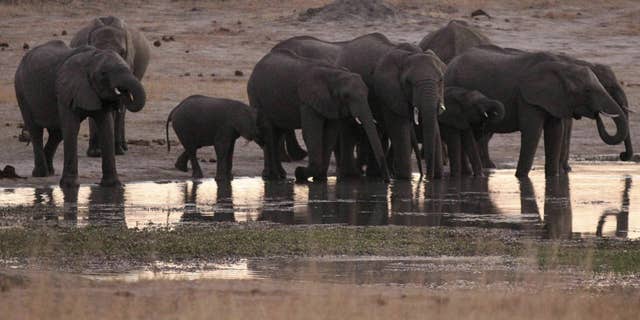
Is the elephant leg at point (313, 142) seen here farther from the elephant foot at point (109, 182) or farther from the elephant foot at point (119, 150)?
the elephant foot at point (119, 150)

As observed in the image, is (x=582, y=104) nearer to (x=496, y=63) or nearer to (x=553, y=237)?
(x=496, y=63)

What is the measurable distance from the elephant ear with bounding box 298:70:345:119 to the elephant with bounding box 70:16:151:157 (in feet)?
10.5

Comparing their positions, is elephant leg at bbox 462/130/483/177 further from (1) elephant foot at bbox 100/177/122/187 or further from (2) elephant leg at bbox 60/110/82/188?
(2) elephant leg at bbox 60/110/82/188

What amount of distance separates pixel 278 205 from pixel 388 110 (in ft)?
17.0

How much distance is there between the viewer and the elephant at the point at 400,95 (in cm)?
2334

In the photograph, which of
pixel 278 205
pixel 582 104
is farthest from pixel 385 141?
pixel 278 205

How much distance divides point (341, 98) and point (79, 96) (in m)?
3.93

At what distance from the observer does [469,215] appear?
18469 mm

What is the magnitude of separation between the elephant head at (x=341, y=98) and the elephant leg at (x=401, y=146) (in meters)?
0.49

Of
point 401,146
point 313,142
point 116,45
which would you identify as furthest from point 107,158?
point 116,45

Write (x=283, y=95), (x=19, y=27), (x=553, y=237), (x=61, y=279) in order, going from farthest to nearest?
(x=19, y=27) → (x=283, y=95) → (x=553, y=237) → (x=61, y=279)

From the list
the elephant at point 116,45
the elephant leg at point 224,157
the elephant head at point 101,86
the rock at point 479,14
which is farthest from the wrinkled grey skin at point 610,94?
the rock at point 479,14

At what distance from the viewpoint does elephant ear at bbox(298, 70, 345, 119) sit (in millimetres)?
23438

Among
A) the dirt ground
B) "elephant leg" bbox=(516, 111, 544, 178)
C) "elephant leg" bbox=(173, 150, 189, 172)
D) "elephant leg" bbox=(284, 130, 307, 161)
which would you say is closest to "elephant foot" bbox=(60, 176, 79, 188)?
the dirt ground
